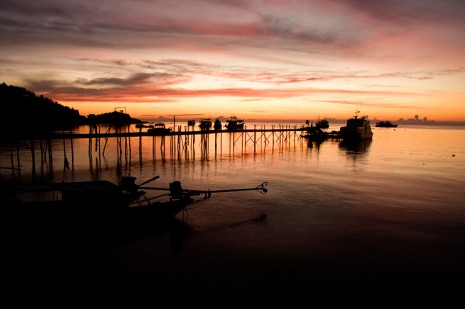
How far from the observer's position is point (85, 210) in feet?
42.6

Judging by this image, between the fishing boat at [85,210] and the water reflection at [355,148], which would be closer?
the fishing boat at [85,210]

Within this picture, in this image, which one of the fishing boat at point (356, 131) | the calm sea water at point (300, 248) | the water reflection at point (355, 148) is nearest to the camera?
the calm sea water at point (300, 248)

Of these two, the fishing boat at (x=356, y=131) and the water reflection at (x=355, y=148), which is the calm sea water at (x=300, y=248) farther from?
the fishing boat at (x=356, y=131)

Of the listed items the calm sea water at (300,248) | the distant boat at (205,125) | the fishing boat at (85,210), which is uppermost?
the distant boat at (205,125)

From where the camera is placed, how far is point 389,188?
24.8 metres

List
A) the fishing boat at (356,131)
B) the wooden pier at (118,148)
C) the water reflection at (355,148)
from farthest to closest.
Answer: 1. the fishing boat at (356,131)
2. the water reflection at (355,148)
3. the wooden pier at (118,148)

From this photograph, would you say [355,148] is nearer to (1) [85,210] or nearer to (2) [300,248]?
(2) [300,248]

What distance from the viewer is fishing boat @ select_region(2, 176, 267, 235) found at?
12047 mm

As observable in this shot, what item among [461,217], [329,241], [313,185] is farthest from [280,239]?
[313,185]

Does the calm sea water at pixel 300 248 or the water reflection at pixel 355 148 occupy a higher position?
the water reflection at pixel 355 148

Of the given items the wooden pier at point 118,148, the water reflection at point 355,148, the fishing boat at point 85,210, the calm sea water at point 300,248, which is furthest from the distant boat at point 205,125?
the fishing boat at point 85,210

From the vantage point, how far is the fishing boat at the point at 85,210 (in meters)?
12.0

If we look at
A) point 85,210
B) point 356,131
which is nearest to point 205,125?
point 356,131

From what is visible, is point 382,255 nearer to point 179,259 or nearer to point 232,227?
point 232,227
